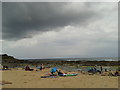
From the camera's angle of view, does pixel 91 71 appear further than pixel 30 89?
Yes

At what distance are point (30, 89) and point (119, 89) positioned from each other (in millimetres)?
6550

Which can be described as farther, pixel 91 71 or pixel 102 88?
pixel 91 71

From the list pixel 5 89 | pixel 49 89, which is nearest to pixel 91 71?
pixel 49 89

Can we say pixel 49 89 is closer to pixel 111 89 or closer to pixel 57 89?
pixel 57 89

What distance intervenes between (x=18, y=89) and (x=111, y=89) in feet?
22.3

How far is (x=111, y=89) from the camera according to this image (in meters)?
10.2

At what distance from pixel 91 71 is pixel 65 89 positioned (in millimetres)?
13722

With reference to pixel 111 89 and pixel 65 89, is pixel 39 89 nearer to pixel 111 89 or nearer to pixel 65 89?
pixel 65 89

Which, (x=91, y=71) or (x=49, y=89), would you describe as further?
(x=91, y=71)

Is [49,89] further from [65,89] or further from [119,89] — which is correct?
[119,89]

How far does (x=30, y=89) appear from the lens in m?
10.2

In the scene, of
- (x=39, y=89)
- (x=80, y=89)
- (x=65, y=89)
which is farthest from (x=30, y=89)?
(x=80, y=89)

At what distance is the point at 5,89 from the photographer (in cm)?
1002

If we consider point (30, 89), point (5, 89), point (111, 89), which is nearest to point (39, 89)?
point (30, 89)
